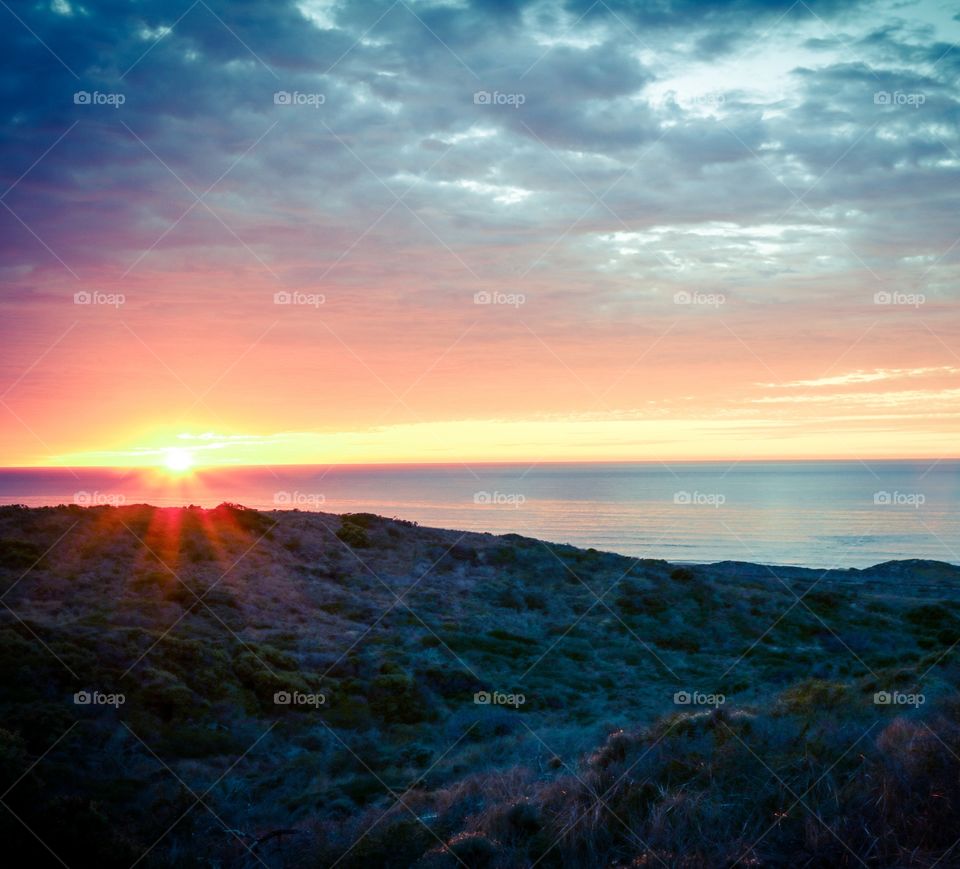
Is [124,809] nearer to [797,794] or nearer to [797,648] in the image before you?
[797,794]

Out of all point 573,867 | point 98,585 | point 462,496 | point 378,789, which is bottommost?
point 378,789

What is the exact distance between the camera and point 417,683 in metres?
17.5

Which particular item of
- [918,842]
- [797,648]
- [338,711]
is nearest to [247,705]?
[338,711]

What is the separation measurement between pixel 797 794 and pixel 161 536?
79.3 ft
